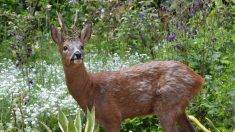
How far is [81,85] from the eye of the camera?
7.00 metres

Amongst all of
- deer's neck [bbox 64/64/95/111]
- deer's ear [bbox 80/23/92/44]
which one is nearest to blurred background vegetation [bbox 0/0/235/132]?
deer's neck [bbox 64/64/95/111]

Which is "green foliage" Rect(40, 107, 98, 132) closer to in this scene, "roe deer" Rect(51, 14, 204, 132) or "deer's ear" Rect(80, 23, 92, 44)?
"roe deer" Rect(51, 14, 204, 132)

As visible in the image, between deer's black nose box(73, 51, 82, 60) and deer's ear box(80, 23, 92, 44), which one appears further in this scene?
deer's ear box(80, 23, 92, 44)

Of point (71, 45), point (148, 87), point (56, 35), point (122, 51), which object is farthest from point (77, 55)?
point (122, 51)

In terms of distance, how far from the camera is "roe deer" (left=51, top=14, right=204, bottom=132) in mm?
Answer: 6941

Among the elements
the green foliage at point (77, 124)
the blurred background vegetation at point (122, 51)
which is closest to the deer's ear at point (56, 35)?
the blurred background vegetation at point (122, 51)

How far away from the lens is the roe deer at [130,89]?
6.94m

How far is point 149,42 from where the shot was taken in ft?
34.7

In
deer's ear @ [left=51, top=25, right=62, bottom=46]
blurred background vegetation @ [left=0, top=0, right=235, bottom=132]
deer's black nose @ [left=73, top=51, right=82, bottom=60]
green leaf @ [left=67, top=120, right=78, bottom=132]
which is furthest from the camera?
blurred background vegetation @ [left=0, top=0, right=235, bottom=132]

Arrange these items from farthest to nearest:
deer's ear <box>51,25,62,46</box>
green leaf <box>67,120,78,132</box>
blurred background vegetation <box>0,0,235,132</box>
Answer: blurred background vegetation <box>0,0,235,132</box>
deer's ear <box>51,25,62,46</box>
green leaf <box>67,120,78,132</box>

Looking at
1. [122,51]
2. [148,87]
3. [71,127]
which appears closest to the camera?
[71,127]

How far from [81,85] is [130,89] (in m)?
0.48

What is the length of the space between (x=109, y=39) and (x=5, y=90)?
3.23 metres

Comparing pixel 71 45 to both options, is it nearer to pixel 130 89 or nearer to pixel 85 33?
pixel 85 33
